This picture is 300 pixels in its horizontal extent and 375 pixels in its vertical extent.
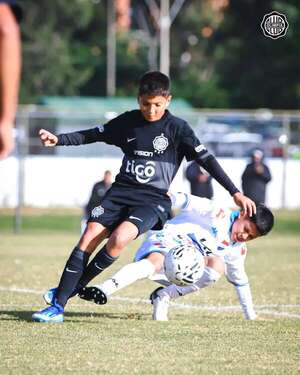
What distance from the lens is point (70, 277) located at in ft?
26.7

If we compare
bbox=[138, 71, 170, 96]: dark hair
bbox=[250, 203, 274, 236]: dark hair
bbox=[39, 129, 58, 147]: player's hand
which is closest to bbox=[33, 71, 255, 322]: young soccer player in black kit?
bbox=[138, 71, 170, 96]: dark hair

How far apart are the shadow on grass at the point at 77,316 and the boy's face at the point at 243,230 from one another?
42.7 inches

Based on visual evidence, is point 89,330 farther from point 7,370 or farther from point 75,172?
point 75,172

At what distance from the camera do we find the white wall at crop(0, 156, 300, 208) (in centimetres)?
2872

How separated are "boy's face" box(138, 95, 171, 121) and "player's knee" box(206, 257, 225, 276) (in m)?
1.26

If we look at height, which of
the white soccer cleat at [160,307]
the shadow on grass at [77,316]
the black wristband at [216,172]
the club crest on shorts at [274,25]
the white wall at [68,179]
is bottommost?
the white wall at [68,179]

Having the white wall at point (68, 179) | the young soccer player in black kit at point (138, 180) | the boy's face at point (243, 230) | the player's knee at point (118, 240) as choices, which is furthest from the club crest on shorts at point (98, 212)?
the white wall at point (68, 179)

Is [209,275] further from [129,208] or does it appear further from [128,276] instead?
[129,208]

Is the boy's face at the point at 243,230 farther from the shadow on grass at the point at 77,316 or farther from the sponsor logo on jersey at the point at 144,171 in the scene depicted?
the shadow on grass at the point at 77,316

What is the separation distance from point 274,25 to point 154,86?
10.3 m

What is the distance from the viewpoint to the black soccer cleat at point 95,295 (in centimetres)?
798

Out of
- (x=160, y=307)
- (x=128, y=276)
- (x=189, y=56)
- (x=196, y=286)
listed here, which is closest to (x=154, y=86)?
(x=128, y=276)

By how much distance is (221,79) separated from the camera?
57.8 meters

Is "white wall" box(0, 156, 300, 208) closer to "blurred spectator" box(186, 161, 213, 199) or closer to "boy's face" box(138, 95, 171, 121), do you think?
"blurred spectator" box(186, 161, 213, 199)
